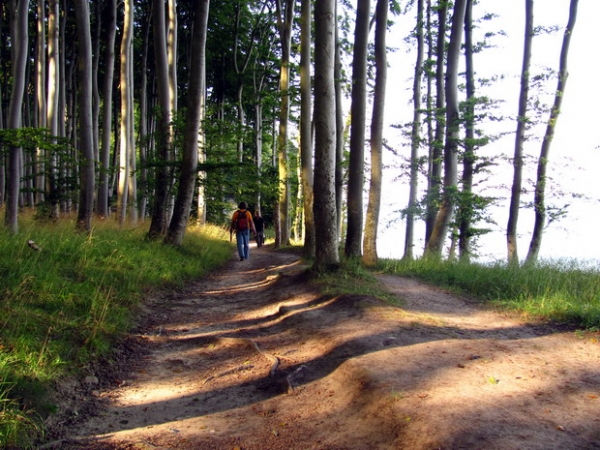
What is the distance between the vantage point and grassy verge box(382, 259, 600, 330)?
6.17m

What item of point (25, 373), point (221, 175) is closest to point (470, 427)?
point (25, 373)

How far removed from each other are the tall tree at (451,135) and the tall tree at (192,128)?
6.94m

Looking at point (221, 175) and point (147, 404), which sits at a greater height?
point (221, 175)

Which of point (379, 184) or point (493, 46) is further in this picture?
point (493, 46)

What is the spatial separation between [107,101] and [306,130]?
258 inches

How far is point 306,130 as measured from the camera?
14.6 m

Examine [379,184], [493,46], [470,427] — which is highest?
[493,46]

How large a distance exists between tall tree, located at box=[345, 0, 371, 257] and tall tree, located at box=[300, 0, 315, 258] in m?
2.15

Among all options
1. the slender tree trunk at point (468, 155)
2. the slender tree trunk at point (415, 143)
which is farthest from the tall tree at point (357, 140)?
the slender tree trunk at point (415, 143)

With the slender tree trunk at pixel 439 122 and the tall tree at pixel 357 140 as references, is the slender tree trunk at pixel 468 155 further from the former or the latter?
the tall tree at pixel 357 140

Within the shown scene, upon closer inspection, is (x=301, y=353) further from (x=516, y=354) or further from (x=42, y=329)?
(x=42, y=329)

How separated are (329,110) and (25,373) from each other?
23.0ft

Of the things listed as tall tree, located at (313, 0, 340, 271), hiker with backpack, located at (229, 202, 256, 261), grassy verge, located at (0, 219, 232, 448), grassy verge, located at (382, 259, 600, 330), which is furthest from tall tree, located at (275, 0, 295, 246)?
grassy verge, located at (0, 219, 232, 448)

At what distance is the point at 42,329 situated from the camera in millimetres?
4719
